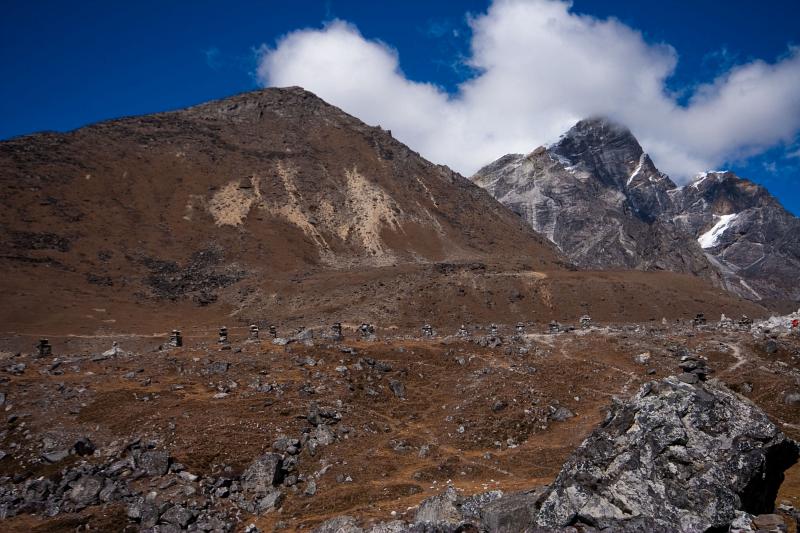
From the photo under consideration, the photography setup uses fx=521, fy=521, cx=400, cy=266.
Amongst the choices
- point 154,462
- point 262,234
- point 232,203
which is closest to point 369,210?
point 262,234

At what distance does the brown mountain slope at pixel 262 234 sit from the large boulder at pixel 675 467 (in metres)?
52.9

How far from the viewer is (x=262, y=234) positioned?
108 metres

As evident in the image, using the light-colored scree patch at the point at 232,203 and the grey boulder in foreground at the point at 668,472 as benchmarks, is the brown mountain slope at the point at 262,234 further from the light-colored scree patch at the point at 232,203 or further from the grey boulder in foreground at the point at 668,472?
the grey boulder in foreground at the point at 668,472

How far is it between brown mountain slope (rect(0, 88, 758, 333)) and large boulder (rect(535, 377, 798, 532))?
174 ft

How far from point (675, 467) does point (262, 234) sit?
104m

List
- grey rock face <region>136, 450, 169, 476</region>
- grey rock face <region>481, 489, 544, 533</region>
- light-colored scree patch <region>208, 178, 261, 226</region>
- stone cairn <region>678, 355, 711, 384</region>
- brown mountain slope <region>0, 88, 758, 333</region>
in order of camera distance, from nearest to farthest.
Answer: grey rock face <region>481, 489, 544, 533</region> → grey rock face <region>136, 450, 169, 476</region> → stone cairn <region>678, 355, 711, 384</region> → brown mountain slope <region>0, 88, 758, 333</region> → light-colored scree patch <region>208, 178, 261, 226</region>

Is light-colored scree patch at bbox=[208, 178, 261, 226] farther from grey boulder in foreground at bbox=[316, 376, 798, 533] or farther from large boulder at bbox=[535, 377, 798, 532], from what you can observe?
large boulder at bbox=[535, 377, 798, 532]

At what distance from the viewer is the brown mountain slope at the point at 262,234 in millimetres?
73188

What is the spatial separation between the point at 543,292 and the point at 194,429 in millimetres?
64029

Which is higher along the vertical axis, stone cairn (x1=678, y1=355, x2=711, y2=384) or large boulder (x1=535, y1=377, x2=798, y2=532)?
stone cairn (x1=678, y1=355, x2=711, y2=384)

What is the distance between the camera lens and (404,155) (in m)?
154

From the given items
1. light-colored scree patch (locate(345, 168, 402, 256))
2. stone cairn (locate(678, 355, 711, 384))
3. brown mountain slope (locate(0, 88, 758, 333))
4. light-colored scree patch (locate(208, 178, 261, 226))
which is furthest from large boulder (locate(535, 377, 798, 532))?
light-colored scree patch (locate(208, 178, 261, 226))

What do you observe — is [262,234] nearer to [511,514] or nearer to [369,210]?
[369,210]

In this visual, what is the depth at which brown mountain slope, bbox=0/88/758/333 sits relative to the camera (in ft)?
240
